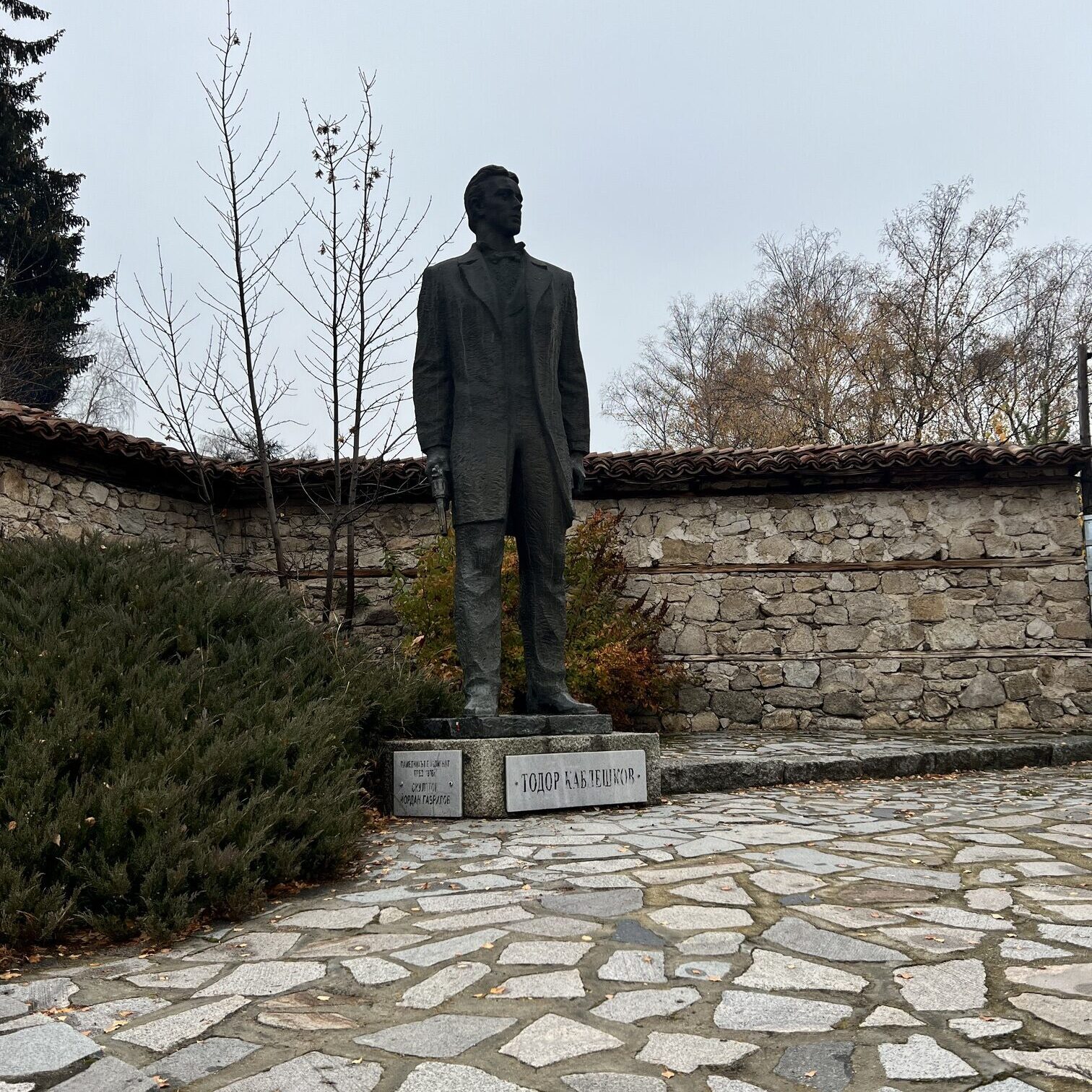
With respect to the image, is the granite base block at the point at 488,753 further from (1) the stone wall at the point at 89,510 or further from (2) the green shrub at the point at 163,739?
(1) the stone wall at the point at 89,510

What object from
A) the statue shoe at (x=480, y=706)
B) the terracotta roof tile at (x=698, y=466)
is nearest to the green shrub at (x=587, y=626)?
the terracotta roof tile at (x=698, y=466)

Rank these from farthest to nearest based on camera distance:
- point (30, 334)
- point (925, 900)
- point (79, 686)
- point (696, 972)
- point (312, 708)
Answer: point (30, 334) → point (312, 708) → point (79, 686) → point (925, 900) → point (696, 972)

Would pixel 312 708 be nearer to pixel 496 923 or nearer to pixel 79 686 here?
pixel 79 686

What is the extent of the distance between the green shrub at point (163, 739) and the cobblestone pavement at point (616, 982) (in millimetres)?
215

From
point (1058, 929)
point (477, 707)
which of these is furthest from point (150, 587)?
point (1058, 929)

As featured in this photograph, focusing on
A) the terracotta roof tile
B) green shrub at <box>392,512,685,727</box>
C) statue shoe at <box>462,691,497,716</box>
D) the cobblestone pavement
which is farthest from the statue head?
the terracotta roof tile

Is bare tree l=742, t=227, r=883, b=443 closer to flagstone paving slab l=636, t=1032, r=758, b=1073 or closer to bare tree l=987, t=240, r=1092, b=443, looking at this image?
bare tree l=987, t=240, r=1092, b=443

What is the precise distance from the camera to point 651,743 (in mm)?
5164

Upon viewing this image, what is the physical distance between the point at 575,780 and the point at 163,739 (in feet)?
6.43

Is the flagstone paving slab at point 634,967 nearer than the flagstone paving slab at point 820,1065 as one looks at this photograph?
No

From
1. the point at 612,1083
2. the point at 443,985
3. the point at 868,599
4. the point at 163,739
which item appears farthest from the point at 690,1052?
the point at 868,599

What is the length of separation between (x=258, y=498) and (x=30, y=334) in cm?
810

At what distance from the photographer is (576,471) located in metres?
5.19

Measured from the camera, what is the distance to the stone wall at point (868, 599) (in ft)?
32.0
